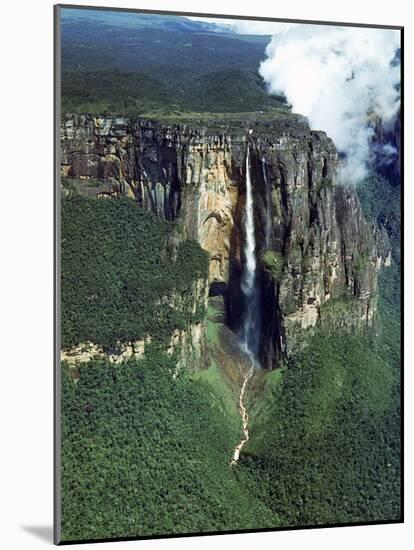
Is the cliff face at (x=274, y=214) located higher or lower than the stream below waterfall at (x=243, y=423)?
higher

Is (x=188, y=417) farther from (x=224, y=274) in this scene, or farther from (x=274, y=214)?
(x=274, y=214)

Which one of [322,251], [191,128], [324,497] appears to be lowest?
[324,497]

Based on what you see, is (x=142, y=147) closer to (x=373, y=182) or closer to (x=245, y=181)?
(x=245, y=181)

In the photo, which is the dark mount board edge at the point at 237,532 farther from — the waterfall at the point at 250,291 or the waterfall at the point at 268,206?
the waterfall at the point at 268,206

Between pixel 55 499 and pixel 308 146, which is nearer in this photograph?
pixel 55 499

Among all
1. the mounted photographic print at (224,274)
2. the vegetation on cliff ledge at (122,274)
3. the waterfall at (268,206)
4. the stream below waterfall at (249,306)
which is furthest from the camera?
the waterfall at (268,206)

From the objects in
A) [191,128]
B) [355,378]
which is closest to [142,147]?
[191,128]

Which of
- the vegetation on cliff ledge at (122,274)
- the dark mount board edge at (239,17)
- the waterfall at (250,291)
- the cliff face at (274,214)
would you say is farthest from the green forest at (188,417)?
the dark mount board edge at (239,17)
